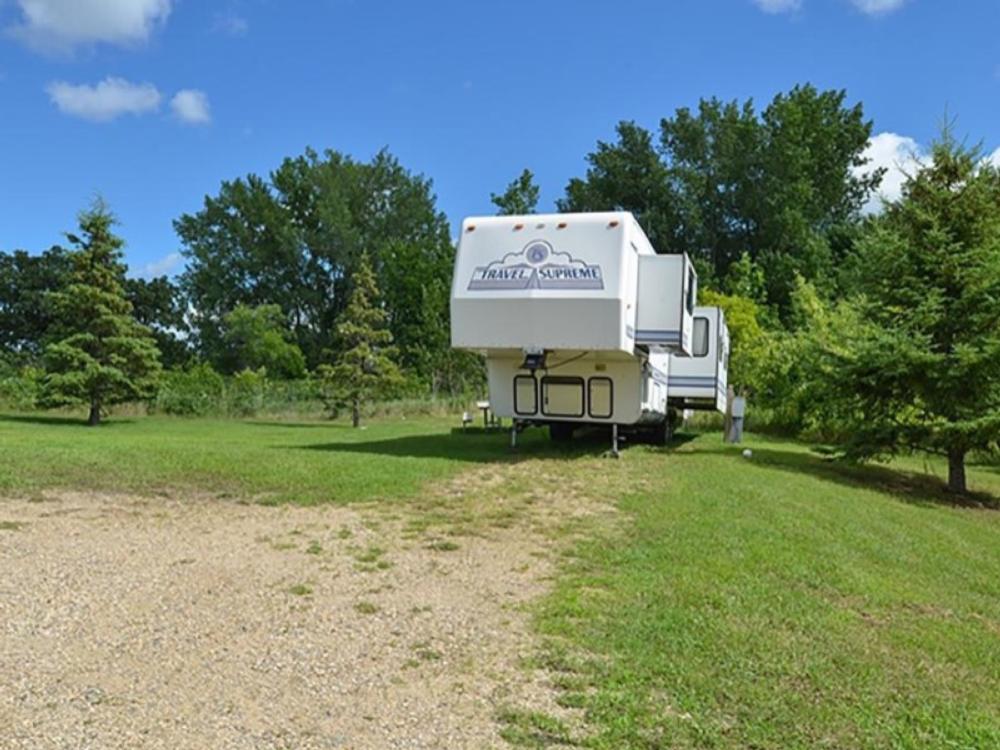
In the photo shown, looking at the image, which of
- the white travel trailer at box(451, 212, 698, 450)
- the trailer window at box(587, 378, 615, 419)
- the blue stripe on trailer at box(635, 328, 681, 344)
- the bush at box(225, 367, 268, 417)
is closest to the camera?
the white travel trailer at box(451, 212, 698, 450)

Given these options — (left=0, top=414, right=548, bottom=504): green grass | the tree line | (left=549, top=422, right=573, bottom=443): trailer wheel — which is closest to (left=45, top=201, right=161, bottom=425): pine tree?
the tree line

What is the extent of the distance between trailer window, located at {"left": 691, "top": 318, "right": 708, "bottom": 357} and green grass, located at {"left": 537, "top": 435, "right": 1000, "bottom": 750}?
Answer: 244 inches

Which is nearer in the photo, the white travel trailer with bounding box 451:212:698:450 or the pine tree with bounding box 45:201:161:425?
the white travel trailer with bounding box 451:212:698:450

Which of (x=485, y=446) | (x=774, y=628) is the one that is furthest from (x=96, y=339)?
(x=774, y=628)

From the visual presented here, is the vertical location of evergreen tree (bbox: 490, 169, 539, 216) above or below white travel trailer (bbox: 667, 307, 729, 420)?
above

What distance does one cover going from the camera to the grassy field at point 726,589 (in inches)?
136

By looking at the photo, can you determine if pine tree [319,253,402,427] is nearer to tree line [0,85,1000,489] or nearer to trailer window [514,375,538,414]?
tree line [0,85,1000,489]

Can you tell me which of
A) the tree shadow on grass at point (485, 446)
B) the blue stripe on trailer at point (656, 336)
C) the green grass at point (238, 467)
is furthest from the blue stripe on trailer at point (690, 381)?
the blue stripe on trailer at point (656, 336)

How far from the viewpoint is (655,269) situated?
11.9m

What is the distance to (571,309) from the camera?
36.8ft

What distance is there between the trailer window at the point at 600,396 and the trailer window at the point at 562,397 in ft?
0.53

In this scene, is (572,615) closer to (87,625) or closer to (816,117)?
(87,625)

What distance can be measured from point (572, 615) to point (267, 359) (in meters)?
38.5

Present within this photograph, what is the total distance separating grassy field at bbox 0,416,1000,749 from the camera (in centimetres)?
346
